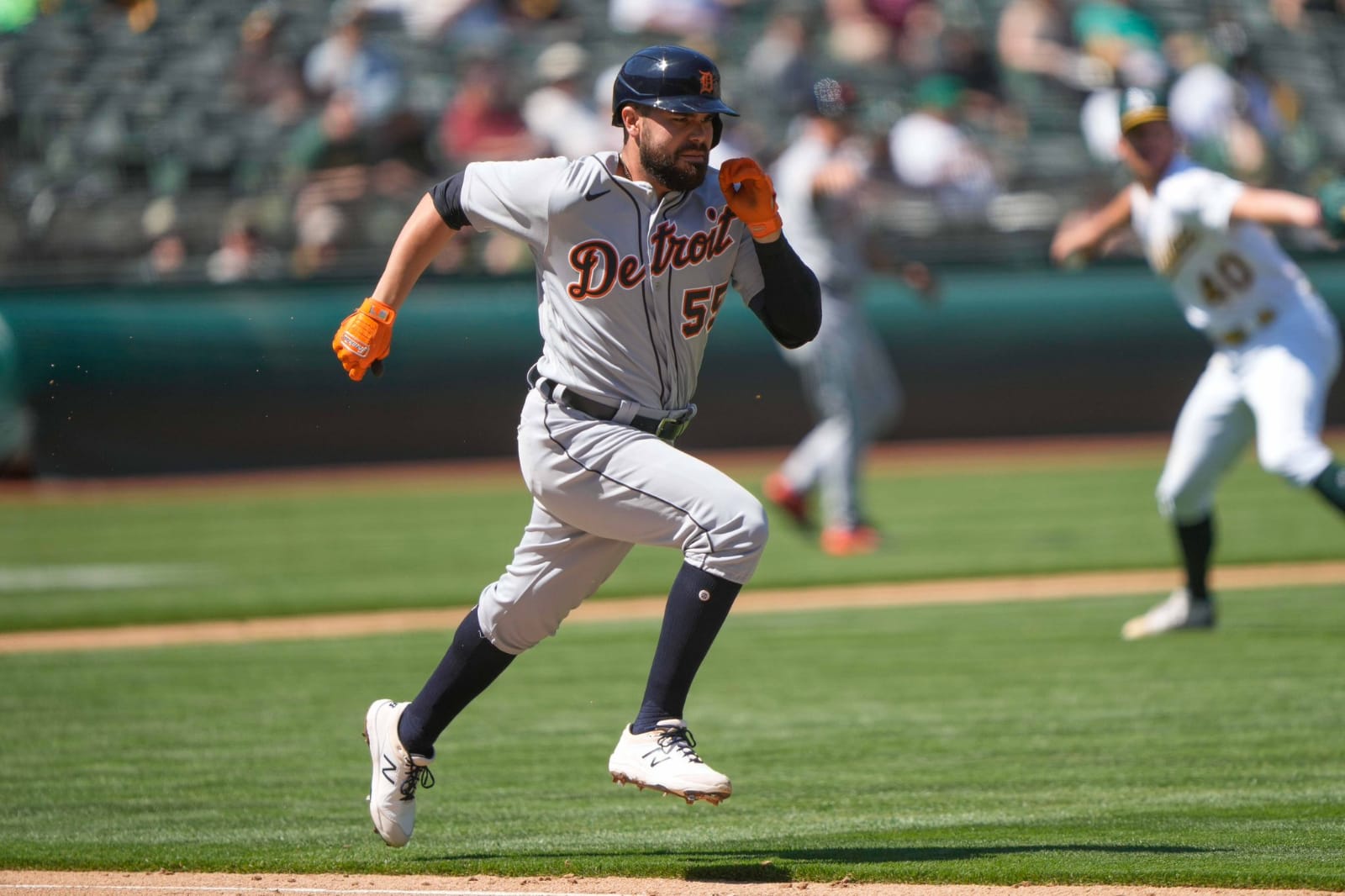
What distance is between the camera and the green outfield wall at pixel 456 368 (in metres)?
13.6

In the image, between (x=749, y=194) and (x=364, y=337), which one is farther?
(x=364, y=337)

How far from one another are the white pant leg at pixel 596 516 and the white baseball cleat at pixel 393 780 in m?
0.37

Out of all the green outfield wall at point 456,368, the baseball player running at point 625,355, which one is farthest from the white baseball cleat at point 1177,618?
the green outfield wall at point 456,368

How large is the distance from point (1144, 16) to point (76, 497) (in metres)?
11.6

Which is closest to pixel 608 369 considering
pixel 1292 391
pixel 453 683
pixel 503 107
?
pixel 453 683

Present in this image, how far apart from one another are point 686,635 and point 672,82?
1.28 metres

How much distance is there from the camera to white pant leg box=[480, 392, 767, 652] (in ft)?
13.3

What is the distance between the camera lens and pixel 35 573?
10.6 m

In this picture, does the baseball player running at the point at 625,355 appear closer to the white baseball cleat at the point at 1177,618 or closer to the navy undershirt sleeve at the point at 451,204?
the navy undershirt sleeve at the point at 451,204

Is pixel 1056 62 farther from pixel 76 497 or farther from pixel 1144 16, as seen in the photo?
pixel 76 497

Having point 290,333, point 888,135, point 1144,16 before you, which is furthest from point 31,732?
point 1144,16

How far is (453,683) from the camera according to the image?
14.2 ft

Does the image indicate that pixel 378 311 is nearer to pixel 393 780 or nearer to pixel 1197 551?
pixel 393 780

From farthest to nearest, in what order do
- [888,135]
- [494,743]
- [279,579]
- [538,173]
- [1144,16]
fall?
[1144,16]
[888,135]
[279,579]
[494,743]
[538,173]
